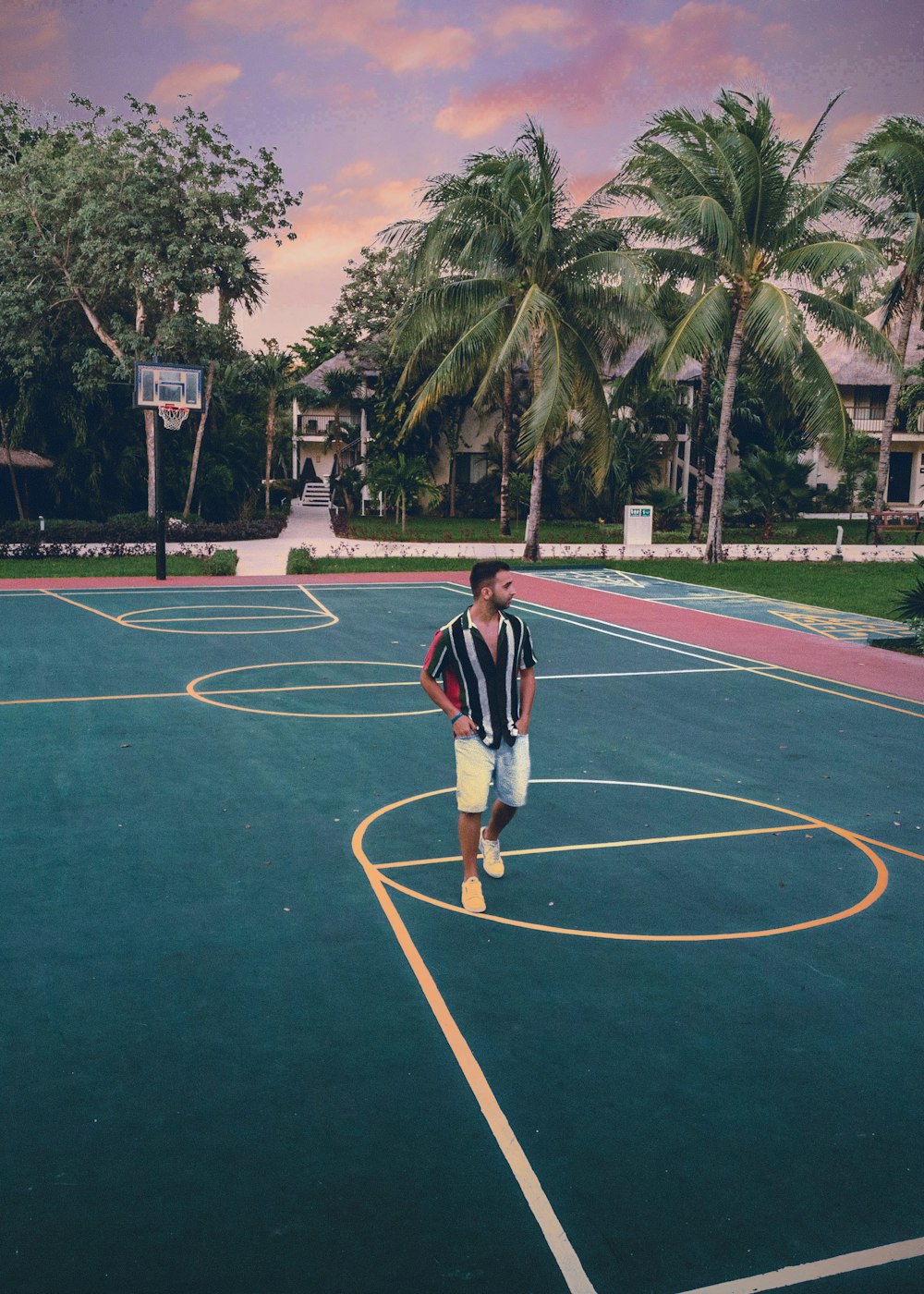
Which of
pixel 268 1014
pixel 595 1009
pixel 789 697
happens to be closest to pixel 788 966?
pixel 595 1009

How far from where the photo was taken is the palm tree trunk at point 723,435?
3059 cm

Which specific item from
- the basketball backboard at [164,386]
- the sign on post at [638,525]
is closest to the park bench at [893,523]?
the sign on post at [638,525]

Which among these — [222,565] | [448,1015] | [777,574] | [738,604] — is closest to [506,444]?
[777,574]

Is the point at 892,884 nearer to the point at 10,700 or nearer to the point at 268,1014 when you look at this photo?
the point at 268,1014

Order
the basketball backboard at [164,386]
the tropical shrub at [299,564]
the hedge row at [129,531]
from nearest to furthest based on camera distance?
1. the basketball backboard at [164,386]
2. the tropical shrub at [299,564]
3. the hedge row at [129,531]

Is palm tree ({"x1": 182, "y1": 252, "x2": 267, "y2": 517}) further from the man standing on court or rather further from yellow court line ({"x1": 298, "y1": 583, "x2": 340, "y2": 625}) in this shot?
the man standing on court

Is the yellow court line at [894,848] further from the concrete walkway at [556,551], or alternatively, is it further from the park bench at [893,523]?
the park bench at [893,523]

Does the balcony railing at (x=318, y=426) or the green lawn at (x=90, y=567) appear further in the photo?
the balcony railing at (x=318, y=426)

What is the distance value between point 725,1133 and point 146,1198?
235 cm

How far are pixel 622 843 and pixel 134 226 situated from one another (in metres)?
32.4

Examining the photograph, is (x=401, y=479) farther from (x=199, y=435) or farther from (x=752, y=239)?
(x=752, y=239)

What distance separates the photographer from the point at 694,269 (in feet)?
98.5

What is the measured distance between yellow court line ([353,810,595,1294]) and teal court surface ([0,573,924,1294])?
13 mm

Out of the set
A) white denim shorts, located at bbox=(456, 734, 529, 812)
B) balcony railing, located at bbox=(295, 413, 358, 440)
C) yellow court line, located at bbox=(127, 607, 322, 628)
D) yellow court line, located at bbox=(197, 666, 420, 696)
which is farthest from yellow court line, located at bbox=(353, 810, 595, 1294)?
balcony railing, located at bbox=(295, 413, 358, 440)
